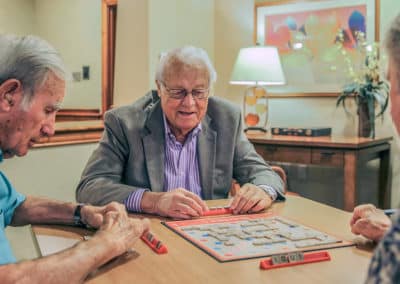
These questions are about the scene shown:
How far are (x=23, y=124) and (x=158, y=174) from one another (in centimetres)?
73

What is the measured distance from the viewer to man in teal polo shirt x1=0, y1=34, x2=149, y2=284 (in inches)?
38.1

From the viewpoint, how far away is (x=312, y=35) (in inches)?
146

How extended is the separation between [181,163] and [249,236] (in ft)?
2.24

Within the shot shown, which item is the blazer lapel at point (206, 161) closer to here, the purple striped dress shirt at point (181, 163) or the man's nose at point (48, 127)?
the purple striped dress shirt at point (181, 163)

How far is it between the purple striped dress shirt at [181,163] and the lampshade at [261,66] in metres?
1.65

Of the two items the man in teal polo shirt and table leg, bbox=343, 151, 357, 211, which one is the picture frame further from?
the man in teal polo shirt

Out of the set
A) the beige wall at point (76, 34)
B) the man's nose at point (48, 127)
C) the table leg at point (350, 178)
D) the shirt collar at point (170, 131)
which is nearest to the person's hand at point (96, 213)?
the man's nose at point (48, 127)

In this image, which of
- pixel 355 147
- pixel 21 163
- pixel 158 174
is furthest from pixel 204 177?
pixel 355 147

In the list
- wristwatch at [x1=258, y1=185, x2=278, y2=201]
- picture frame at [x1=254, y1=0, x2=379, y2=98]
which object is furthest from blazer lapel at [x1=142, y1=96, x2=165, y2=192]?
picture frame at [x1=254, y1=0, x2=379, y2=98]

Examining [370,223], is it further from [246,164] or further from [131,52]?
[131,52]

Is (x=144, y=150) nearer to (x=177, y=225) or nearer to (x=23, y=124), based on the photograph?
(x=177, y=225)

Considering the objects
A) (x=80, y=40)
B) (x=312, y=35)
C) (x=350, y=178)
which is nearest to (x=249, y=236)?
(x=350, y=178)

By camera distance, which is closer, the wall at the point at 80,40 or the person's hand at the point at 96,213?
the person's hand at the point at 96,213

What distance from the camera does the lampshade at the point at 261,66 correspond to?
3.47 meters
